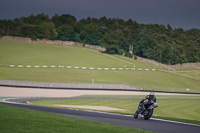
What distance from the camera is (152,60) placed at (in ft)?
593

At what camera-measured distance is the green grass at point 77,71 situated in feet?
372

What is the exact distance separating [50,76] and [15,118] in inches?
3723

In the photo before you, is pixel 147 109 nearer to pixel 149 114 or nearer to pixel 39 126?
pixel 149 114

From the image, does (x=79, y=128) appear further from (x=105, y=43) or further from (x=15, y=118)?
(x=105, y=43)

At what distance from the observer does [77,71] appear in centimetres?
12800

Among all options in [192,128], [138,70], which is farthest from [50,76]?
[192,128]

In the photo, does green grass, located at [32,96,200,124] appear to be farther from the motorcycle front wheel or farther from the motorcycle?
the motorcycle front wheel

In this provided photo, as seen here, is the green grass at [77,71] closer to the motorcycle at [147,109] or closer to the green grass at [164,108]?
the green grass at [164,108]

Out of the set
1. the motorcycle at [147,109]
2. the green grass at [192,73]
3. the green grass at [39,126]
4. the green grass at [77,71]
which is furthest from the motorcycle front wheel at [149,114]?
the green grass at [192,73]

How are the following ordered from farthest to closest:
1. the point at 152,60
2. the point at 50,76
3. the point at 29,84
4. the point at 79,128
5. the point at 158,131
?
1. the point at 152,60
2. the point at 50,76
3. the point at 29,84
4. the point at 158,131
5. the point at 79,128

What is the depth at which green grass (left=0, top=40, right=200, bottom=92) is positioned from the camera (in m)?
113

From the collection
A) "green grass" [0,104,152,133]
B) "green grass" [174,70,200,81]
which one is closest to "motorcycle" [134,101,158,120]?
"green grass" [0,104,152,133]

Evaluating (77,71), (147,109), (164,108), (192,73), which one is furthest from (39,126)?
(192,73)

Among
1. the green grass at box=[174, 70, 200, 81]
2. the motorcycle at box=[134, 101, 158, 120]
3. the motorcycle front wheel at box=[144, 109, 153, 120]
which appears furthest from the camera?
the green grass at box=[174, 70, 200, 81]
